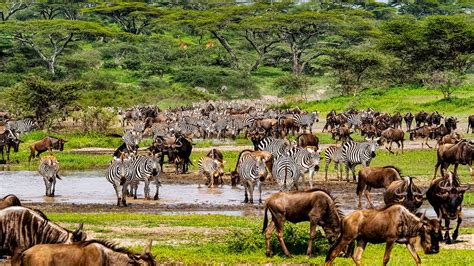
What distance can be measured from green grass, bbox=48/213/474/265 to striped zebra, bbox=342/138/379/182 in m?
8.53

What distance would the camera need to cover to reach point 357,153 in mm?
25469

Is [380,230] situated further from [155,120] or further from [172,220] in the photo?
[155,120]

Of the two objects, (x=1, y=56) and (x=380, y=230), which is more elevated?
(x=1, y=56)

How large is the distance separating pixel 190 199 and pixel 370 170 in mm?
5377

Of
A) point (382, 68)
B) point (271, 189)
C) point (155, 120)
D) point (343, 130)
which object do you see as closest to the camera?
point (271, 189)

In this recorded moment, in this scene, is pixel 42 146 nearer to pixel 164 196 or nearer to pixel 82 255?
pixel 164 196

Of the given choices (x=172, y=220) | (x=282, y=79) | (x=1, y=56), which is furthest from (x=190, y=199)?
(x=1, y=56)

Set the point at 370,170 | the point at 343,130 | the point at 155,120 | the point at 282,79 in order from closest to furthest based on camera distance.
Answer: the point at 370,170 < the point at 343,130 < the point at 155,120 < the point at 282,79

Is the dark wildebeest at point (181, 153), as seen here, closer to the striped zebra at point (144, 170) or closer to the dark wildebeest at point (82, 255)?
the striped zebra at point (144, 170)

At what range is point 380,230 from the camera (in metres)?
11.9

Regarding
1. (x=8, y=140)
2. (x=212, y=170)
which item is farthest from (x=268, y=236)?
(x=8, y=140)

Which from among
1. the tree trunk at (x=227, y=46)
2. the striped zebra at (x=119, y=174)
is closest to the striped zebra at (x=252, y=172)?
the striped zebra at (x=119, y=174)

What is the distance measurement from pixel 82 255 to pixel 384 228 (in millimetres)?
4324

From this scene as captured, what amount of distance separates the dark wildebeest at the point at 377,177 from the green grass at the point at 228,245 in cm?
266
